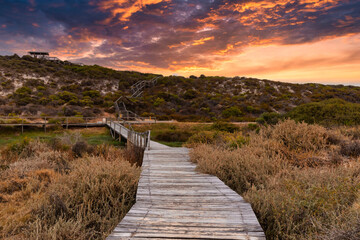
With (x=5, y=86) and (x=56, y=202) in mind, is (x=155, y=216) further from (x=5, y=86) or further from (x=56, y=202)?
(x=5, y=86)

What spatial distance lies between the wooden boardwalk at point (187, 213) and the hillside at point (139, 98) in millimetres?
23886

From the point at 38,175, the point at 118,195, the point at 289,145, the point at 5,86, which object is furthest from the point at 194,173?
the point at 5,86

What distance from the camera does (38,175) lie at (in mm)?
7574

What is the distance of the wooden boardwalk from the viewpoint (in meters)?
2.55

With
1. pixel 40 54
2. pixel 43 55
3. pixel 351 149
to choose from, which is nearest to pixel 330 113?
pixel 351 149

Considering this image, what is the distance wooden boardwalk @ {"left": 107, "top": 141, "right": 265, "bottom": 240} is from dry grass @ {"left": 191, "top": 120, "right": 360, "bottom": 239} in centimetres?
41

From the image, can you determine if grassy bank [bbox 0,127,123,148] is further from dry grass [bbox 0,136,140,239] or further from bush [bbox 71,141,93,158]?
dry grass [bbox 0,136,140,239]

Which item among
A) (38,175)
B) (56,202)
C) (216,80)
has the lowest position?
(38,175)

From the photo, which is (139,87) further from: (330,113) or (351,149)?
(351,149)

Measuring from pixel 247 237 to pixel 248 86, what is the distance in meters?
47.4

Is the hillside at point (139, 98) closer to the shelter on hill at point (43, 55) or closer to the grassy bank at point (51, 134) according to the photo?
the shelter on hill at point (43, 55)

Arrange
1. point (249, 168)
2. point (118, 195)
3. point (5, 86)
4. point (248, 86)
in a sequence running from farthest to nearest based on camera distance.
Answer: point (248, 86) → point (5, 86) → point (249, 168) → point (118, 195)

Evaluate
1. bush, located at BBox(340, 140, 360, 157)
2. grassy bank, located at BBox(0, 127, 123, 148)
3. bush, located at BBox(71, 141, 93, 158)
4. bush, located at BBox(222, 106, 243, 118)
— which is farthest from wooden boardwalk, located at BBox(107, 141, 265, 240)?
bush, located at BBox(222, 106, 243, 118)

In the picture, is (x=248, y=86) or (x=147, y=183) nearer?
(x=147, y=183)
